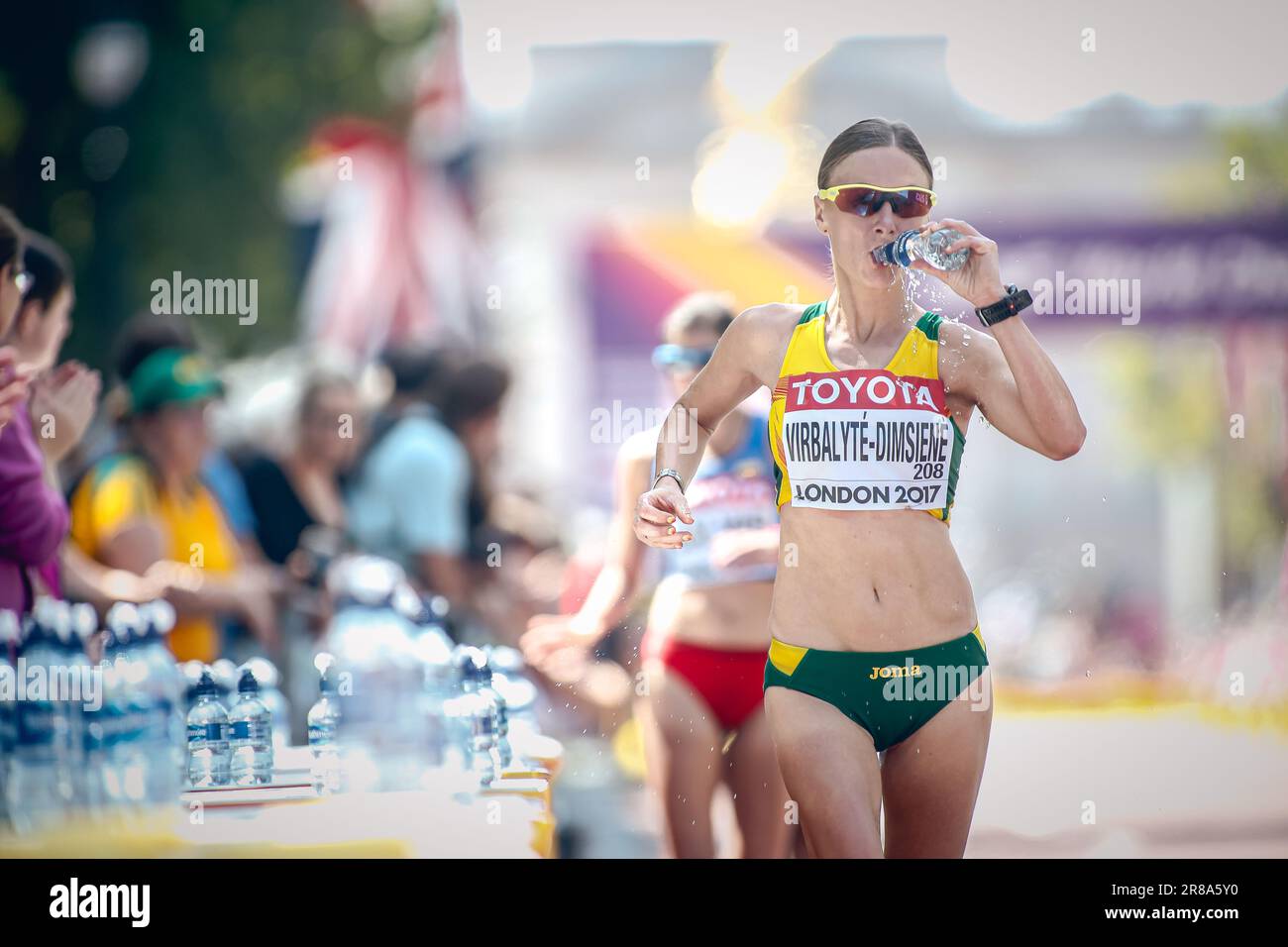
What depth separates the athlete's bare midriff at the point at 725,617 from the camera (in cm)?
446

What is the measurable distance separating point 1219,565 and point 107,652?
19.2 ft

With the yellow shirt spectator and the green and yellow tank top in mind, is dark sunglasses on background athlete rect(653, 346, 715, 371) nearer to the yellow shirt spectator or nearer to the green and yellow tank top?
the green and yellow tank top

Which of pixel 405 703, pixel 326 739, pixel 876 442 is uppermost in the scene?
pixel 876 442

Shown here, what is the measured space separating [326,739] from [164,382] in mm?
1557

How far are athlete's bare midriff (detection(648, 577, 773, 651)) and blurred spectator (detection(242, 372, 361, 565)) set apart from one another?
2.23 metres

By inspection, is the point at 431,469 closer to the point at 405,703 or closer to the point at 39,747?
the point at 405,703

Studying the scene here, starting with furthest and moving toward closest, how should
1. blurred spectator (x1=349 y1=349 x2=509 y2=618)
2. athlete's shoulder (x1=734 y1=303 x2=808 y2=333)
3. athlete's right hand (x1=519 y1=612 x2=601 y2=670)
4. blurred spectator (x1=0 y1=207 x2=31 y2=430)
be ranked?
blurred spectator (x1=349 y1=349 x2=509 y2=618) → athlete's right hand (x1=519 y1=612 x2=601 y2=670) → blurred spectator (x1=0 y1=207 x2=31 y2=430) → athlete's shoulder (x1=734 y1=303 x2=808 y2=333)

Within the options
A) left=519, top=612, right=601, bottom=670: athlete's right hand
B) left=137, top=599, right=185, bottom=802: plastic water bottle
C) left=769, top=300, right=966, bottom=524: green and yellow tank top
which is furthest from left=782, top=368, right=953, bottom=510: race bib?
left=137, top=599, right=185, bottom=802: plastic water bottle

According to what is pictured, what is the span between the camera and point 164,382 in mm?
5457

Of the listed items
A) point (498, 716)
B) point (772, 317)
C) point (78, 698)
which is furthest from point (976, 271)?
Result: point (78, 698)

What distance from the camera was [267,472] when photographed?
6.36 meters

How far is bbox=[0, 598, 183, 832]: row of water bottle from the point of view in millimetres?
4695
